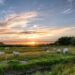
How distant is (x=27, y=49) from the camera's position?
2346 inches

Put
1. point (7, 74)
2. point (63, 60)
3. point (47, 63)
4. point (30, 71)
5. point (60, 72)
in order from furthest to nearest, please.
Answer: point (63, 60)
point (47, 63)
point (30, 71)
point (7, 74)
point (60, 72)

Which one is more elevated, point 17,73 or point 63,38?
point 63,38

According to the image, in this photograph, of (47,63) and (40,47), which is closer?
(47,63)

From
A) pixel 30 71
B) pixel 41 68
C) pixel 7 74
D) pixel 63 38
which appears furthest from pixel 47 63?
pixel 63 38

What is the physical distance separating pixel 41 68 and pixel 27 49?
81.7ft

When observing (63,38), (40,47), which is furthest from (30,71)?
(63,38)

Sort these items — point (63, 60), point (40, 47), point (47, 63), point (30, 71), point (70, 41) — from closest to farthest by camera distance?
point (30, 71) < point (47, 63) < point (63, 60) < point (40, 47) < point (70, 41)

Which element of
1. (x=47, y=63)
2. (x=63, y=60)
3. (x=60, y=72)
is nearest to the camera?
(x=60, y=72)

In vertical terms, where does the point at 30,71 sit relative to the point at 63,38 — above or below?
below

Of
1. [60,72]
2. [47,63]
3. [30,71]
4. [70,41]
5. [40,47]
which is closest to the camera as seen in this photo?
[60,72]

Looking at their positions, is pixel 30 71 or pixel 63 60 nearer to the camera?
pixel 30 71

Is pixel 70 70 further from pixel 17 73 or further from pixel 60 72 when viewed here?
pixel 17 73

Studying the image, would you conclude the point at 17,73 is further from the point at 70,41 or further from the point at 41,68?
the point at 70,41

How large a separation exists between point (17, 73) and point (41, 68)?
4.26 m
